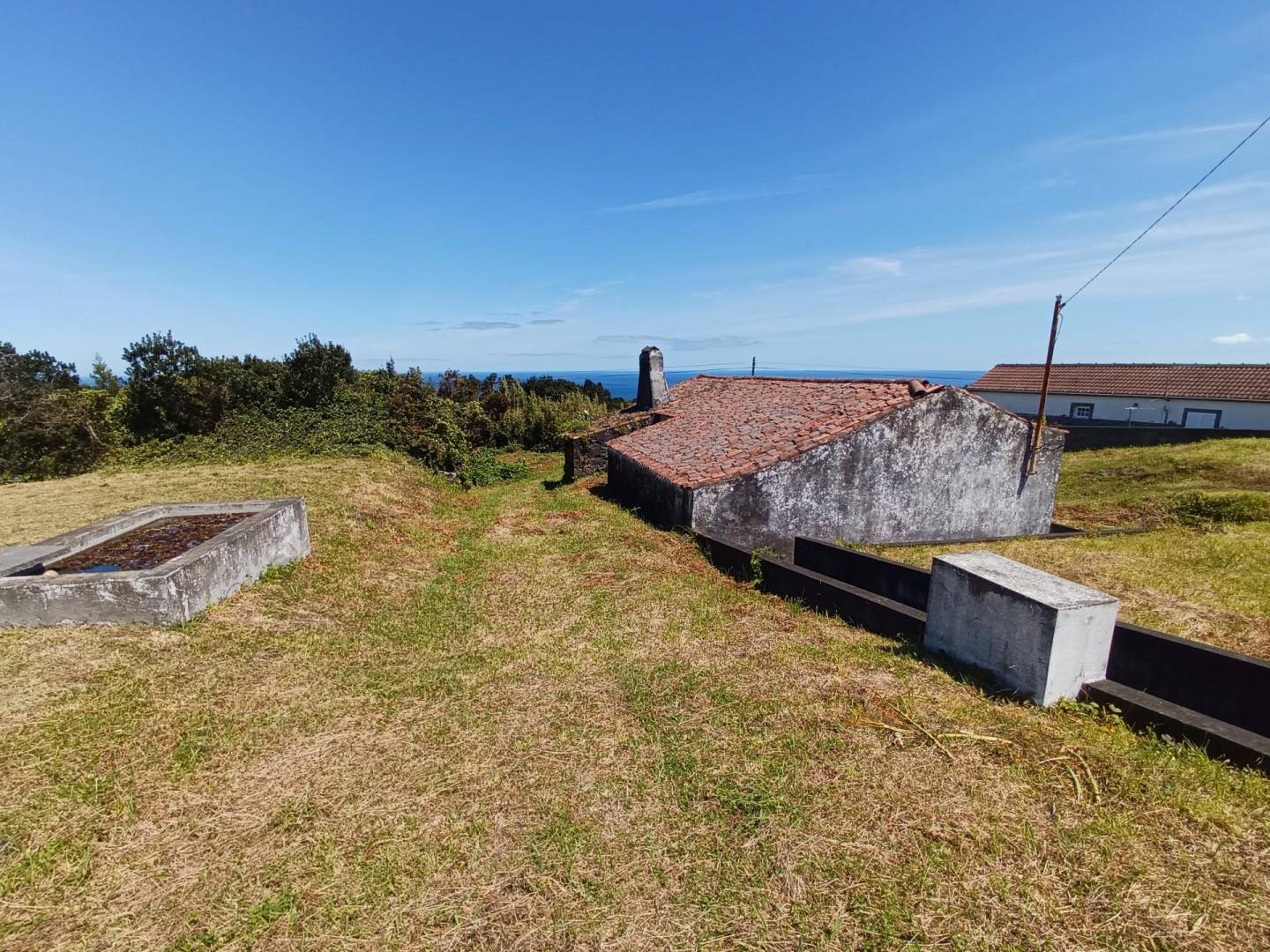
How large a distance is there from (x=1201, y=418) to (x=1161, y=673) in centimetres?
3377

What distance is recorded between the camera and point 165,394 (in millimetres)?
18531

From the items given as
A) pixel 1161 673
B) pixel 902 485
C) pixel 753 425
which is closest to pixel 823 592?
pixel 1161 673

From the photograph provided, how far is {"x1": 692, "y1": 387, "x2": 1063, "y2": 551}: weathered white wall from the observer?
10.5 metres

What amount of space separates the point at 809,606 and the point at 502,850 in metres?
5.15

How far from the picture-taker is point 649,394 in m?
20.1

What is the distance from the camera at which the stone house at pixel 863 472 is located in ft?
34.5

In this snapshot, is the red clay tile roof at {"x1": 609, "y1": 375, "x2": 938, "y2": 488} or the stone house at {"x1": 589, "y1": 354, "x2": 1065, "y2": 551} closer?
the stone house at {"x1": 589, "y1": 354, "x2": 1065, "y2": 551}

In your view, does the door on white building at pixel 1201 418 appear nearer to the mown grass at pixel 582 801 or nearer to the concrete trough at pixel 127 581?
the mown grass at pixel 582 801

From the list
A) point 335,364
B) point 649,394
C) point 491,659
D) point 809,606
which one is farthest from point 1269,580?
point 335,364

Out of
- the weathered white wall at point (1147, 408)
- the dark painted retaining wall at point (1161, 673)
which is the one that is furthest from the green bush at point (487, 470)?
the weathered white wall at point (1147, 408)

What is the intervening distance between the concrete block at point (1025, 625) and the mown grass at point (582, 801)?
13.0 inches

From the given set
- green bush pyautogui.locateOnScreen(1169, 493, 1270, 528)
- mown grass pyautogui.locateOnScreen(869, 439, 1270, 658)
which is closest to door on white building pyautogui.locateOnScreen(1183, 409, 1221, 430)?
mown grass pyautogui.locateOnScreen(869, 439, 1270, 658)

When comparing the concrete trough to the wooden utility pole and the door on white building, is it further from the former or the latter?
the door on white building

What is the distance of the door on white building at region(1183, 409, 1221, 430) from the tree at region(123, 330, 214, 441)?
43265 mm
